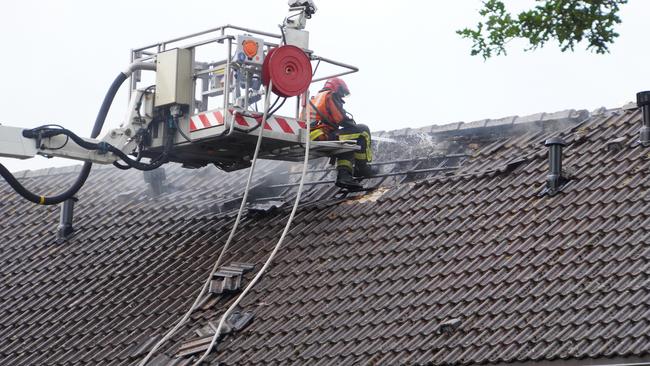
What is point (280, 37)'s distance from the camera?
53.2ft

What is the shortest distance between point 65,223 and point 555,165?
6.87 metres

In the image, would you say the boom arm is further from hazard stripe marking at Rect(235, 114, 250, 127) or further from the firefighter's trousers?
the firefighter's trousers

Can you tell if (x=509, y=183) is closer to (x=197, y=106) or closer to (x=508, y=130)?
(x=508, y=130)

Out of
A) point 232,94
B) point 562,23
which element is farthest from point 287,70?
point 562,23

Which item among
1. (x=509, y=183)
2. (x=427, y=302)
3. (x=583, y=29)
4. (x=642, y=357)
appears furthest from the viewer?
(x=509, y=183)

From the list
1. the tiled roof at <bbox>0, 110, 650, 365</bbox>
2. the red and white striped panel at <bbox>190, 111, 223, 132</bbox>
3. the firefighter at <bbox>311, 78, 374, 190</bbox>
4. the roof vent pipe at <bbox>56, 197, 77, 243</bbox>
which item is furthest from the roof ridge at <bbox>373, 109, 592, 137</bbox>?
the roof vent pipe at <bbox>56, 197, 77, 243</bbox>

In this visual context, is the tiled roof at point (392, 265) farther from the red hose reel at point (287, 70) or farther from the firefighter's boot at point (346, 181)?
the red hose reel at point (287, 70)

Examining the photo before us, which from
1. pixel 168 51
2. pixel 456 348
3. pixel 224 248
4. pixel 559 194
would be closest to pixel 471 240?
pixel 559 194

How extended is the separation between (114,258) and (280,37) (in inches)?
134

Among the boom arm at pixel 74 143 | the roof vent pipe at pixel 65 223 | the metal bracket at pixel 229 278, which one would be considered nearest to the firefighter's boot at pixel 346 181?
the metal bracket at pixel 229 278

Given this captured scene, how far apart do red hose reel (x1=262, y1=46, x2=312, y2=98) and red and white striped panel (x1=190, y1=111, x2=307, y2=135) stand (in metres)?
0.36

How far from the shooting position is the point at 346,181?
16.6 m

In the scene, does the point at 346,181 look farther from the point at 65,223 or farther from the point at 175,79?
the point at 65,223

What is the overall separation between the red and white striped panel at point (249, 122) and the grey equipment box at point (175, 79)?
30cm
